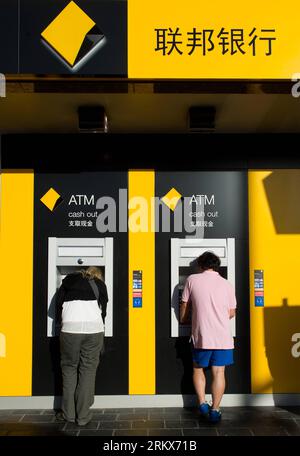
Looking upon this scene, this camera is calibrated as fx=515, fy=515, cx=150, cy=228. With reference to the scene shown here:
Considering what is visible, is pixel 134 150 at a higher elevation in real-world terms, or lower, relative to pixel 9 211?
higher

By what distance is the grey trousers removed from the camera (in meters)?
4.60

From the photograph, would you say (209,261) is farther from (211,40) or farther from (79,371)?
(211,40)

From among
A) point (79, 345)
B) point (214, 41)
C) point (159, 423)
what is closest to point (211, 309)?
point (159, 423)

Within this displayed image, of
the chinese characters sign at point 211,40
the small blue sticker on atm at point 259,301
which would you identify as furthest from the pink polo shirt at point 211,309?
the chinese characters sign at point 211,40

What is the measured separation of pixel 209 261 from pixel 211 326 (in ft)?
1.97

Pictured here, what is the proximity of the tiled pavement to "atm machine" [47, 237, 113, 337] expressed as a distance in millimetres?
855

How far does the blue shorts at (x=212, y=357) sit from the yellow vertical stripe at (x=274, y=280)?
0.60m

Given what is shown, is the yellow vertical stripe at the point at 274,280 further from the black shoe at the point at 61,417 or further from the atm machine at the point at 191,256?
the black shoe at the point at 61,417

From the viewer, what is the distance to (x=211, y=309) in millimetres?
4715

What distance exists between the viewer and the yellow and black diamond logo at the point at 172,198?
5320 mm
